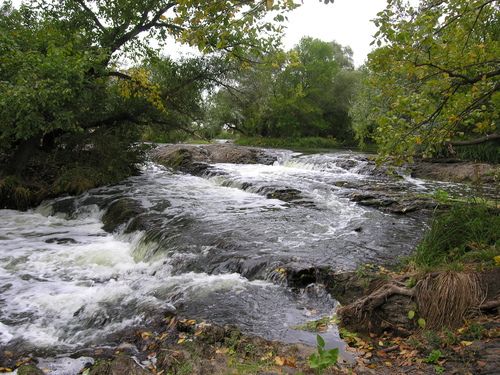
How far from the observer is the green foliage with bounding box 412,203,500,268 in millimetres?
5560

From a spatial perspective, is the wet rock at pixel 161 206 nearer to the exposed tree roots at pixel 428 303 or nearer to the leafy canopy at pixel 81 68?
the leafy canopy at pixel 81 68

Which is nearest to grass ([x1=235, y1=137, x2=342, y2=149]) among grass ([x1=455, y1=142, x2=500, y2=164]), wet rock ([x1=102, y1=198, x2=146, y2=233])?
grass ([x1=455, y1=142, x2=500, y2=164])

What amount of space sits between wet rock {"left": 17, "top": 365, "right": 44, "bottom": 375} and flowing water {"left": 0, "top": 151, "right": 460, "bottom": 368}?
655 mm

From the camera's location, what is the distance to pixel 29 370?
157 inches

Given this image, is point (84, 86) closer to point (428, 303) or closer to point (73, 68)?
point (73, 68)

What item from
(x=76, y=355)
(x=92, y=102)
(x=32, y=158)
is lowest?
(x=76, y=355)

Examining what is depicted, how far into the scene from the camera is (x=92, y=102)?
13.3m

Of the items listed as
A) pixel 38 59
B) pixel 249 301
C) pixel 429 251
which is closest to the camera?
pixel 249 301

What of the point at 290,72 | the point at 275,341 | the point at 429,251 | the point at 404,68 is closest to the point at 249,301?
the point at 275,341

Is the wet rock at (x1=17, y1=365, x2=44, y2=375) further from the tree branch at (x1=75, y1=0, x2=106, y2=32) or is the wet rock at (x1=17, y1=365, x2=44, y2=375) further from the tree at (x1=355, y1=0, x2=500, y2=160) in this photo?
the tree branch at (x1=75, y1=0, x2=106, y2=32)

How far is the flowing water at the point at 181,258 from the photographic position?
5.32 metres

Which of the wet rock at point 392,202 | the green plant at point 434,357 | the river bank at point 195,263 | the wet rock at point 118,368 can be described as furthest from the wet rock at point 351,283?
the wet rock at point 392,202

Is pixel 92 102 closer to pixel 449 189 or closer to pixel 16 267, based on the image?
pixel 16 267

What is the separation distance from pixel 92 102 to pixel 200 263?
865 cm
